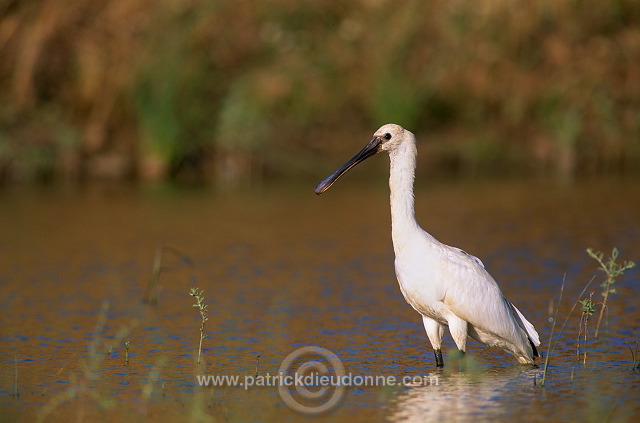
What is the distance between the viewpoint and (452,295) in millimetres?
7688

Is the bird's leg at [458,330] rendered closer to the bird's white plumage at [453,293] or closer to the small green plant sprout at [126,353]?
the bird's white plumage at [453,293]

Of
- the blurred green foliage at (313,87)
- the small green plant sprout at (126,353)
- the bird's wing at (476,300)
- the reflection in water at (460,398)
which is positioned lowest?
the reflection in water at (460,398)

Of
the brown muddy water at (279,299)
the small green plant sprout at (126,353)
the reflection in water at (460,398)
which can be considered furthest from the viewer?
the small green plant sprout at (126,353)

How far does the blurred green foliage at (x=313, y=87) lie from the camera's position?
19250mm

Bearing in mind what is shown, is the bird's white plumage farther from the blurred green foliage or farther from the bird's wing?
the blurred green foliage

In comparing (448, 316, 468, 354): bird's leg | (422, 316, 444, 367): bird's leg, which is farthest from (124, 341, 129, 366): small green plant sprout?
(448, 316, 468, 354): bird's leg

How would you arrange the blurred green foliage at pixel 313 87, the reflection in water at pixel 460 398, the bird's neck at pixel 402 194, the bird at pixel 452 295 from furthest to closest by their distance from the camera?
the blurred green foliage at pixel 313 87, the bird's neck at pixel 402 194, the bird at pixel 452 295, the reflection in water at pixel 460 398

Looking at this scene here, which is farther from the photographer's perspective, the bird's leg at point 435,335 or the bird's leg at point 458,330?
the bird's leg at point 435,335

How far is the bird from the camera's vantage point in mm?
7699

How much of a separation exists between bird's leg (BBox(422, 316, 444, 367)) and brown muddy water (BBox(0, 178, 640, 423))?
11cm

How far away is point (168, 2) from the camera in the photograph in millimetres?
19609

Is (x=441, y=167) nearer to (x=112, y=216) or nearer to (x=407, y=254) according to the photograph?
(x=112, y=216)

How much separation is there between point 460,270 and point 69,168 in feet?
40.8

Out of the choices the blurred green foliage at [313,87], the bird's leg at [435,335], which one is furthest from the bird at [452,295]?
the blurred green foliage at [313,87]
